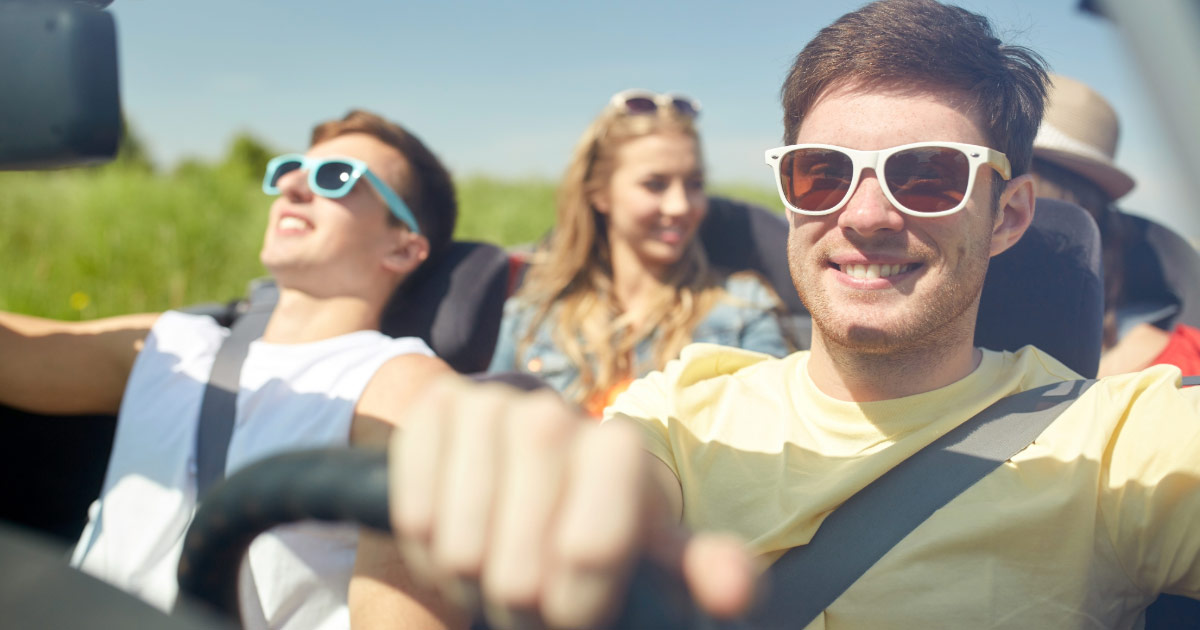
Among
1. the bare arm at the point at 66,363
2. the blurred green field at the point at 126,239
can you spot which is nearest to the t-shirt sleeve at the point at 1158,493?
the bare arm at the point at 66,363

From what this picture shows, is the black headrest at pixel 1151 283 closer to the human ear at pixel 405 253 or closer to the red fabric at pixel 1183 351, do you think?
the red fabric at pixel 1183 351

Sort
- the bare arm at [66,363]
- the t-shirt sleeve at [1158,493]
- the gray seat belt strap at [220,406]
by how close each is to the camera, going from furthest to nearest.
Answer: the bare arm at [66,363]
the gray seat belt strap at [220,406]
the t-shirt sleeve at [1158,493]

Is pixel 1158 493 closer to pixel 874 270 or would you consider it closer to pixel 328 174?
pixel 874 270

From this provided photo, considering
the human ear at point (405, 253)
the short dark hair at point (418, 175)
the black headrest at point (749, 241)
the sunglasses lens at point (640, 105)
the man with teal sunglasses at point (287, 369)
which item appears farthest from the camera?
the sunglasses lens at point (640, 105)

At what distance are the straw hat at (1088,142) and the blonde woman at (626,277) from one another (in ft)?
2.83

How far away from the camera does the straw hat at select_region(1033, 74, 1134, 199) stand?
203cm

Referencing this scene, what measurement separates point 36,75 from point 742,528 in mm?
1129

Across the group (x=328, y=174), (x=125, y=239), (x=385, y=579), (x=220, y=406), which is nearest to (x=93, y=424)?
(x=220, y=406)

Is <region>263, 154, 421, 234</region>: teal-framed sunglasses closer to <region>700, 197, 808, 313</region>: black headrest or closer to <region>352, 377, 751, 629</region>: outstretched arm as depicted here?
<region>700, 197, 808, 313</region>: black headrest

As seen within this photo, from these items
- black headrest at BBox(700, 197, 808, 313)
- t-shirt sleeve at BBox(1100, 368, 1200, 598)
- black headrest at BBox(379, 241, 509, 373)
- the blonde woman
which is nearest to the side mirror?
black headrest at BBox(379, 241, 509, 373)

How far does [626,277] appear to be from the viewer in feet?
10.4

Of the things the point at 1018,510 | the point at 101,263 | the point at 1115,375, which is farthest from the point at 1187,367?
the point at 101,263

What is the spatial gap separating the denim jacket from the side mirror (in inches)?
59.0

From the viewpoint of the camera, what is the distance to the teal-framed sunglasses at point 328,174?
222cm
